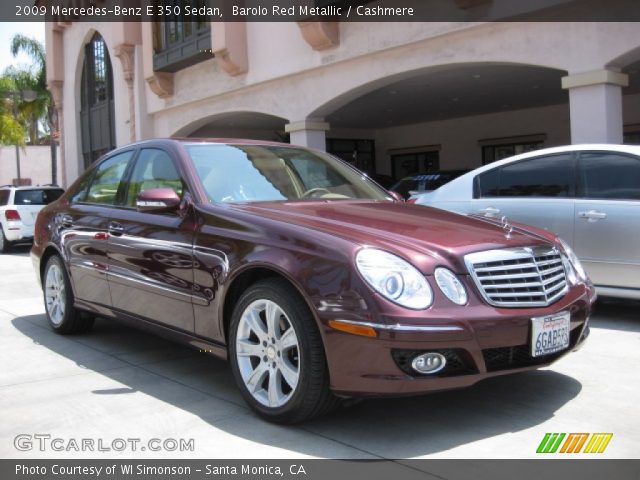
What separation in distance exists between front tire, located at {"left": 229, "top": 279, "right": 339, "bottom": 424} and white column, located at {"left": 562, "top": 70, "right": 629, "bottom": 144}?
25.2 ft

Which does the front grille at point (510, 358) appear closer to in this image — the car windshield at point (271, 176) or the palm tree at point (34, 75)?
the car windshield at point (271, 176)

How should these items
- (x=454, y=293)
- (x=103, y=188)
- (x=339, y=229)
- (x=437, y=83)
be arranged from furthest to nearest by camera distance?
1. (x=437, y=83)
2. (x=103, y=188)
3. (x=339, y=229)
4. (x=454, y=293)

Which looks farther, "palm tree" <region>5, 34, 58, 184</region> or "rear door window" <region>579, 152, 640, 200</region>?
"palm tree" <region>5, 34, 58, 184</region>

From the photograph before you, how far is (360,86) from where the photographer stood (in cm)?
1359

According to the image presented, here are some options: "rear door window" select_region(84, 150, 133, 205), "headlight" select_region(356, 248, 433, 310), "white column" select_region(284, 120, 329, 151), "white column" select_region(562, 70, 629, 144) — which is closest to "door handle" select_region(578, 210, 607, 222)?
"headlight" select_region(356, 248, 433, 310)

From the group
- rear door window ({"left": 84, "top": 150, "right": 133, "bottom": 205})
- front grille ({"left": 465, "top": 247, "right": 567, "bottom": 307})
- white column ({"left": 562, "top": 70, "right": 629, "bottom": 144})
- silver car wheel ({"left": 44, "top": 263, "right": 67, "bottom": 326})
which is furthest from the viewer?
white column ({"left": 562, "top": 70, "right": 629, "bottom": 144})

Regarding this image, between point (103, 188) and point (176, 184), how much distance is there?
1.29 metres

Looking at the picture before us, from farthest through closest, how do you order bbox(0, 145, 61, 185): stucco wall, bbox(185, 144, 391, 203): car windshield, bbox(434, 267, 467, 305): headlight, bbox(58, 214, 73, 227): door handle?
bbox(0, 145, 61, 185): stucco wall
bbox(58, 214, 73, 227): door handle
bbox(185, 144, 391, 203): car windshield
bbox(434, 267, 467, 305): headlight

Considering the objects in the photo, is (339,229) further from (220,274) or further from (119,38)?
(119,38)

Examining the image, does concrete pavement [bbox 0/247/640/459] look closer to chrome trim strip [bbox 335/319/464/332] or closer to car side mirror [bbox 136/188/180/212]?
chrome trim strip [bbox 335/319/464/332]

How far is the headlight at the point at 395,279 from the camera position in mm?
3250

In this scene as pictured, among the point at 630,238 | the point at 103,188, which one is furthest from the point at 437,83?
the point at 103,188

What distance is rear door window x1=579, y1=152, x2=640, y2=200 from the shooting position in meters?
5.96

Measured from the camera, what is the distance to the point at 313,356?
3377 millimetres
